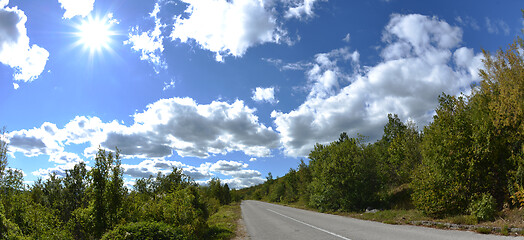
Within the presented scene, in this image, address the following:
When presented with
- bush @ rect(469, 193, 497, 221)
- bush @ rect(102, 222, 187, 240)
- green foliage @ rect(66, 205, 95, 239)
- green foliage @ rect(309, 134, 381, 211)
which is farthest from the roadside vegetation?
green foliage @ rect(66, 205, 95, 239)

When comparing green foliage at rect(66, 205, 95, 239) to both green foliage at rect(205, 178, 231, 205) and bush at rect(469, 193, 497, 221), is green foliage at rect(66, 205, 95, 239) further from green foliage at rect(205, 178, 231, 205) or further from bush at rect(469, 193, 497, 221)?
green foliage at rect(205, 178, 231, 205)

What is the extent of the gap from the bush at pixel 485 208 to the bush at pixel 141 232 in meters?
12.4

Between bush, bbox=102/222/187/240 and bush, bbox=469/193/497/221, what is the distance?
1235cm

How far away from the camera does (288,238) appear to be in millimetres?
12117

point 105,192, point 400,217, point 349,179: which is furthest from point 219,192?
point 105,192

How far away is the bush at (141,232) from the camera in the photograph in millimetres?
7019

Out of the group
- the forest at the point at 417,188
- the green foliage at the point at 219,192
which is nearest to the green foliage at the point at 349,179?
the forest at the point at 417,188

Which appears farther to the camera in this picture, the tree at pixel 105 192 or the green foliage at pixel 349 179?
the green foliage at pixel 349 179

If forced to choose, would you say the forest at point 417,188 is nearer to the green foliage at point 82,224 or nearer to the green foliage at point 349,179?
the green foliage at point 82,224

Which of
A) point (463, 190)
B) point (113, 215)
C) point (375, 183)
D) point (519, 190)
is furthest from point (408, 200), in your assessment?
point (113, 215)

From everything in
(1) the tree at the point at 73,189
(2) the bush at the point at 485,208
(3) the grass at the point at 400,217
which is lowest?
(3) the grass at the point at 400,217

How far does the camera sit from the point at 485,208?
11477mm

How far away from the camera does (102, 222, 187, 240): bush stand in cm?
702

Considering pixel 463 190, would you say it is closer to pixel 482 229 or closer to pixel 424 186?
pixel 424 186
